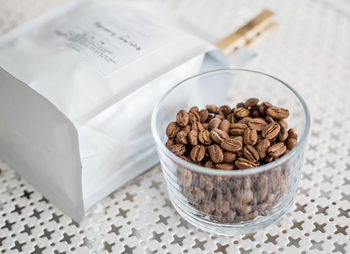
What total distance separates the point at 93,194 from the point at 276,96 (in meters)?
0.28

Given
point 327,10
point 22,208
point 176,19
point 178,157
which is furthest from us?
point 327,10

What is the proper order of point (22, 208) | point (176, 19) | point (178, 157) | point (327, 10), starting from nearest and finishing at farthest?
point (178, 157) < point (22, 208) < point (176, 19) < point (327, 10)

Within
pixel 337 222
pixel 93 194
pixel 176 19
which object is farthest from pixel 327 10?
pixel 93 194

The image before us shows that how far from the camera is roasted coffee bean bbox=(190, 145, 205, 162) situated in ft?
1.73

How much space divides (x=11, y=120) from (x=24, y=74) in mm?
70

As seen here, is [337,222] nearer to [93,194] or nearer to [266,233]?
[266,233]

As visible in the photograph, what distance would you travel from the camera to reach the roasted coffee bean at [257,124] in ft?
1.82

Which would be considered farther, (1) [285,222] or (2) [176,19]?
(2) [176,19]

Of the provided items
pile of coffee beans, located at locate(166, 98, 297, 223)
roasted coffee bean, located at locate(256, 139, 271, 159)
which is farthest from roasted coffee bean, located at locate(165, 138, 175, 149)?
roasted coffee bean, located at locate(256, 139, 271, 159)

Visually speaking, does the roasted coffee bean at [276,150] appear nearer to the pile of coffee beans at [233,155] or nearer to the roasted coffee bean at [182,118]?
the pile of coffee beans at [233,155]

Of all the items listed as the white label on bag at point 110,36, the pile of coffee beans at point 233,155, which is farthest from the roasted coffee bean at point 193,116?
the white label on bag at point 110,36

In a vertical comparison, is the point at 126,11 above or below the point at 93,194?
above

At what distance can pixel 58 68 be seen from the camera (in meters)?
0.58

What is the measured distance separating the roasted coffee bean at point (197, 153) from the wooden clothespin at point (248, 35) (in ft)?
0.67
